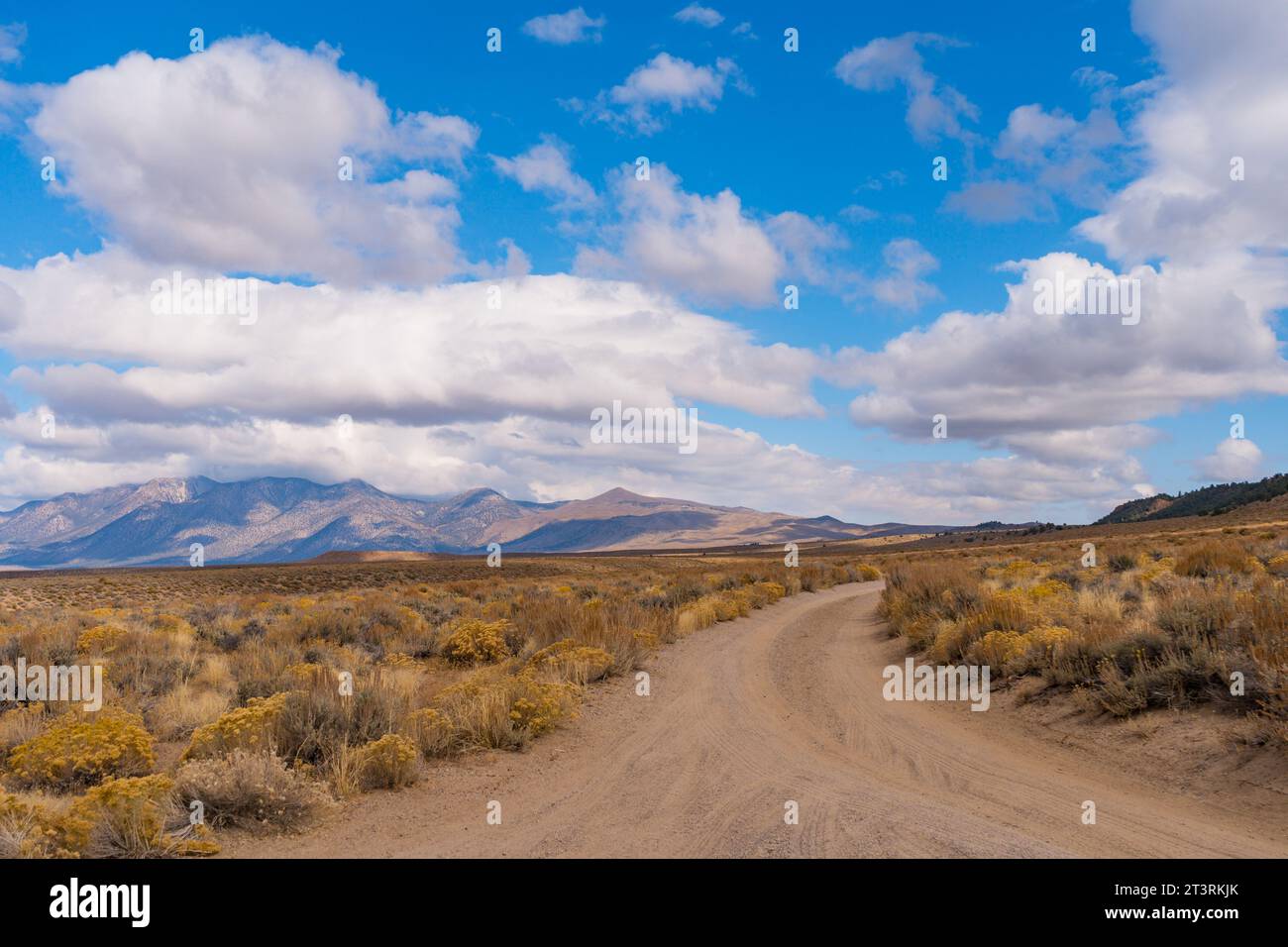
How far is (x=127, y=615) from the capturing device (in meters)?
23.2

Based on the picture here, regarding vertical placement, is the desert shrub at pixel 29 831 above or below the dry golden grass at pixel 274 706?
above

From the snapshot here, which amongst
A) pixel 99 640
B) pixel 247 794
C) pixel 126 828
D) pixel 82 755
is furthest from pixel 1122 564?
pixel 99 640

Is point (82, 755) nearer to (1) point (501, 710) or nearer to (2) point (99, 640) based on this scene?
(1) point (501, 710)

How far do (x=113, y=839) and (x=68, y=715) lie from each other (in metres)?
4.64

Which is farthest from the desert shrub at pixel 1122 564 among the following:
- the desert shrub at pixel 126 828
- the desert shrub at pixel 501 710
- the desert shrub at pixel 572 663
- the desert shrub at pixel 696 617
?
the desert shrub at pixel 126 828

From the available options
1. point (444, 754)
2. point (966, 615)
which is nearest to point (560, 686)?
point (444, 754)

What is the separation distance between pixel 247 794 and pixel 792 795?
5.05 meters

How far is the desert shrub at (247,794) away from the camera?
6457 mm

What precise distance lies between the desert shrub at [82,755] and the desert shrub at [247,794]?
5.29 feet

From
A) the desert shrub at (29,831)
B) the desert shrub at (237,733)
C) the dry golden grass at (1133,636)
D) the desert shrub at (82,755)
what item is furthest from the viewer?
the dry golden grass at (1133,636)

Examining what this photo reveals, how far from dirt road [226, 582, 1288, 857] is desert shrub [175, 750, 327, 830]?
0.25 metres

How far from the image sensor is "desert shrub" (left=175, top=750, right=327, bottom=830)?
6.46 m

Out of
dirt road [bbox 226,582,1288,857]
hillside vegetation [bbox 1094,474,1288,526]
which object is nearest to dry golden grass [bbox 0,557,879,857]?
dirt road [bbox 226,582,1288,857]

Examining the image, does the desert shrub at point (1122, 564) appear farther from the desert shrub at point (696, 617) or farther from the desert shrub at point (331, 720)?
the desert shrub at point (331, 720)
